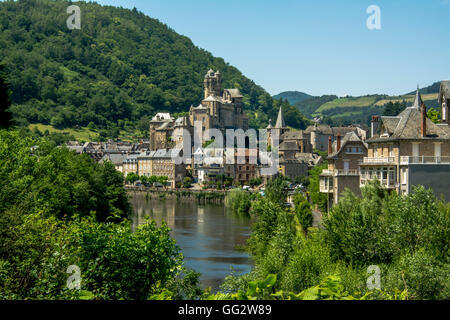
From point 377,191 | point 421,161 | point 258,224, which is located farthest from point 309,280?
point 258,224

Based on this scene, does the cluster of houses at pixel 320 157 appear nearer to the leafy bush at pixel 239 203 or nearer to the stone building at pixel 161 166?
the stone building at pixel 161 166

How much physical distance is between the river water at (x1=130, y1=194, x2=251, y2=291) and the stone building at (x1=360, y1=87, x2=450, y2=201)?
12.2m

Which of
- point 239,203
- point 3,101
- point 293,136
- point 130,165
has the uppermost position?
point 293,136

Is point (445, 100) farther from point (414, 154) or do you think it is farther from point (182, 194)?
point (182, 194)

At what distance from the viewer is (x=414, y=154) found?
36.4 metres

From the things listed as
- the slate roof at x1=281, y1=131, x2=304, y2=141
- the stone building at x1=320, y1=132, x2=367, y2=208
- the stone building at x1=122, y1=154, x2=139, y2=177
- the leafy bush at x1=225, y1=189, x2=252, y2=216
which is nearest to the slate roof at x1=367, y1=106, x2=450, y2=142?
the stone building at x1=320, y1=132, x2=367, y2=208

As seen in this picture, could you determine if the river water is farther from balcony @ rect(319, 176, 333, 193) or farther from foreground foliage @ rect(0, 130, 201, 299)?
balcony @ rect(319, 176, 333, 193)

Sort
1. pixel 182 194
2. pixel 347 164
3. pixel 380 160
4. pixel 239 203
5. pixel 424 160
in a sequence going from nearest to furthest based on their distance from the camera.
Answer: pixel 424 160 < pixel 380 160 < pixel 347 164 < pixel 239 203 < pixel 182 194

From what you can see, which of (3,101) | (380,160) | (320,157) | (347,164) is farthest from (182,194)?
(380,160)

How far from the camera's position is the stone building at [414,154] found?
35.3 m

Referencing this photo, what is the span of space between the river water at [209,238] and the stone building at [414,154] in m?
12.2

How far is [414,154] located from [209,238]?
96.5 feet

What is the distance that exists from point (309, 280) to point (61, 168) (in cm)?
3317

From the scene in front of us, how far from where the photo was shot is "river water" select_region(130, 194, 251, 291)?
42.7 meters
